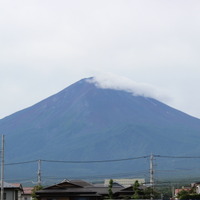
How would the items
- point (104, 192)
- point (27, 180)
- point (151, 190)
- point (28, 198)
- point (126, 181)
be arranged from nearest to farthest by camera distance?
point (151, 190), point (104, 192), point (28, 198), point (126, 181), point (27, 180)

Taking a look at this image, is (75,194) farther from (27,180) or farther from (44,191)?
(27,180)

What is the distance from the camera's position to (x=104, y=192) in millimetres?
66062

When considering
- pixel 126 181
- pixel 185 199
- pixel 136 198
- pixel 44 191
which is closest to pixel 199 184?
pixel 185 199

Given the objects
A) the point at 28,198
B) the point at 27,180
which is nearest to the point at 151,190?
the point at 28,198

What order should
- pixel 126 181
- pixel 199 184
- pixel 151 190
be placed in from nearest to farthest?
pixel 151 190 < pixel 199 184 < pixel 126 181

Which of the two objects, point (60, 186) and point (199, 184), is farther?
point (199, 184)

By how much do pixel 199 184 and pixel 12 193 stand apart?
28.4 m

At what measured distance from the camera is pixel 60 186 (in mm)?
57281

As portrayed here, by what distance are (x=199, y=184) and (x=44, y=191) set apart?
1029 inches

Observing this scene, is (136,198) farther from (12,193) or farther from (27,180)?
(27,180)

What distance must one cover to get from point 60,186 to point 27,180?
137m

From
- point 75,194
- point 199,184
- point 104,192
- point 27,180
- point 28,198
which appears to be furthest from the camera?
point 27,180

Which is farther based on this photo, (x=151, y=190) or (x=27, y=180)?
(x=27, y=180)

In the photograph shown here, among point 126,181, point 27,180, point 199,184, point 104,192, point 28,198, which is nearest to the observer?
point 104,192
